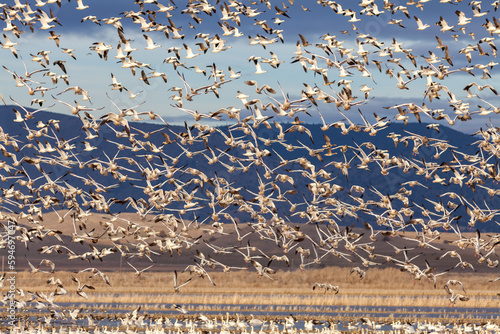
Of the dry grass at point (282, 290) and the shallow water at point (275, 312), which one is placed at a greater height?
the dry grass at point (282, 290)

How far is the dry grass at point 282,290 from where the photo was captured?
53.4 m

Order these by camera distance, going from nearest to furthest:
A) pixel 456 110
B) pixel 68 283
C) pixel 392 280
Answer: pixel 456 110, pixel 68 283, pixel 392 280

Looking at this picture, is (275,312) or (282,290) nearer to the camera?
(275,312)

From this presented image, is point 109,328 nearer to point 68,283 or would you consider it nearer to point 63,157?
point 63,157

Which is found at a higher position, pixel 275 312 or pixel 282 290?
pixel 282 290

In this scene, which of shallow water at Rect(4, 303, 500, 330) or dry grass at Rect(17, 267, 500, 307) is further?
dry grass at Rect(17, 267, 500, 307)

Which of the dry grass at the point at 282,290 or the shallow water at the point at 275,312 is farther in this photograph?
the dry grass at the point at 282,290

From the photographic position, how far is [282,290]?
64125 millimetres

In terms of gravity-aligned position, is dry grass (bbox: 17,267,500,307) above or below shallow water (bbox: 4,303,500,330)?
above

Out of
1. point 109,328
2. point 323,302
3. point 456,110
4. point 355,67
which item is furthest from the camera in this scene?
point 323,302

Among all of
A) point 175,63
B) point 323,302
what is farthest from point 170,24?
point 323,302

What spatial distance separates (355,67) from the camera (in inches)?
1214

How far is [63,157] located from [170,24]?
8354 mm

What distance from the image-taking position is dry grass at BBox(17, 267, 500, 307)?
53.4 m
